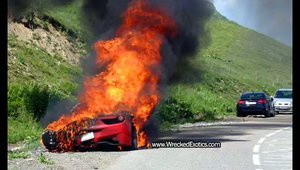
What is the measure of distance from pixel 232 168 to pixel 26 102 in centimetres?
1195

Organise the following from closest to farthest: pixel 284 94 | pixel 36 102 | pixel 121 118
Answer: pixel 121 118, pixel 36 102, pixel 284 94

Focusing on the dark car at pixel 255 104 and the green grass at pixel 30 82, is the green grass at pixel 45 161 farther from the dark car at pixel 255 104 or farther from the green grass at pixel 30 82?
the dark car at pixel 255 104

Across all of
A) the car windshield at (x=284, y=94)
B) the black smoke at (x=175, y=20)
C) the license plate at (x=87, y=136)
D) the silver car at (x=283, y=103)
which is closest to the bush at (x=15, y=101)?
the black smoke at (x=175, y=20)

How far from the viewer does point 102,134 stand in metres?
13.3

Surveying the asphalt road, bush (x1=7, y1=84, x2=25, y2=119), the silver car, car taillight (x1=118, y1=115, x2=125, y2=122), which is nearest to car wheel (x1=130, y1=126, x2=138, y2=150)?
the asphalt road

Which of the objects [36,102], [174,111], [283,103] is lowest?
[174,111]

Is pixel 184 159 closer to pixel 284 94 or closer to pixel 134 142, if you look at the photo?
pixel 134 142

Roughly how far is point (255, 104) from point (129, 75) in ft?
61.7

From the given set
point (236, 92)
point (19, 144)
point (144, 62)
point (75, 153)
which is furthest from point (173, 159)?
point (236, 92)

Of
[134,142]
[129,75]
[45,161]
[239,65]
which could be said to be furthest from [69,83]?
[239,65]

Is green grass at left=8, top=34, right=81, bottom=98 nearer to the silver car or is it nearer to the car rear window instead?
the silver car

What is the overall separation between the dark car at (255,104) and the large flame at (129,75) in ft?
51.5

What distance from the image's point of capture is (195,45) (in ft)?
66.5

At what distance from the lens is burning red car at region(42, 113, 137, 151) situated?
13180mm
